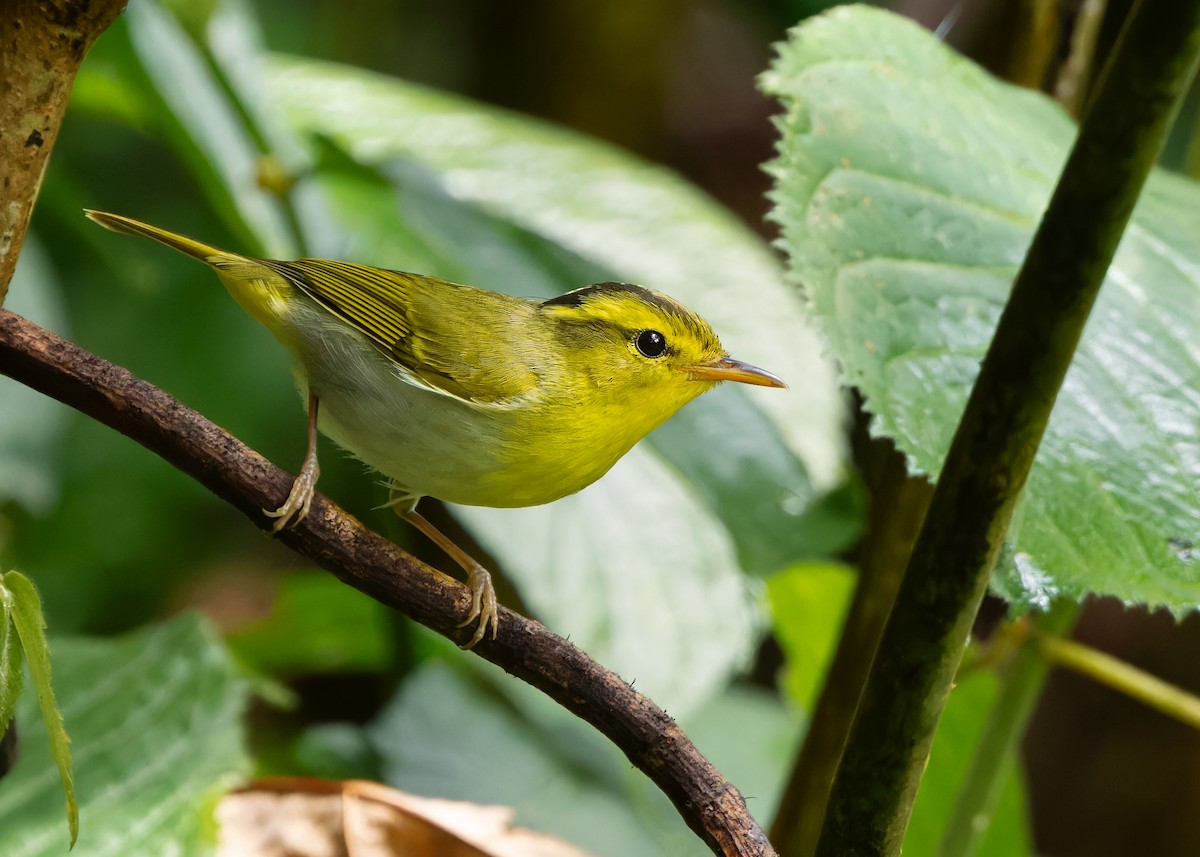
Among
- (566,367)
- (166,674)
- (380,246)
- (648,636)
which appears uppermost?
(566,367)

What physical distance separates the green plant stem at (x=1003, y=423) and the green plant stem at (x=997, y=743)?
0.45 meters

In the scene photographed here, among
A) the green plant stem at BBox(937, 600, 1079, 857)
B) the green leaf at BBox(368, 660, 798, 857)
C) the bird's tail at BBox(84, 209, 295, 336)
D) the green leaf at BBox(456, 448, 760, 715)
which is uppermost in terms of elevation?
the bird's tail at BBox(84, 209, 295, 336)

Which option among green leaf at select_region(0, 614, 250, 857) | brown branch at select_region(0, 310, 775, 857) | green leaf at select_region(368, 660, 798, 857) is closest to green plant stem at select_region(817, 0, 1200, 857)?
brown branch at select_region(0, 310, 775, 857)

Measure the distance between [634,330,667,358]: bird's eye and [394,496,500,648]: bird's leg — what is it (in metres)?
0.28

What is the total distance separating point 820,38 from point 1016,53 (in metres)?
0.40

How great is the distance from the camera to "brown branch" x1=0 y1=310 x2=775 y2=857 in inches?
25.4

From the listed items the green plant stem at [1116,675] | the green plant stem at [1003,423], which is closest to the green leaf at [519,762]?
the green plant stem at [1116,675]

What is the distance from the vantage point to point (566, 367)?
3.87ft

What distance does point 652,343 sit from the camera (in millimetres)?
1176

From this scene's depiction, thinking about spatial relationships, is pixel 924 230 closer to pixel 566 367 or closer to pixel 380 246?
pixel 566 367

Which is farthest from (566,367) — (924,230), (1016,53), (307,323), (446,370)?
(1016,53)

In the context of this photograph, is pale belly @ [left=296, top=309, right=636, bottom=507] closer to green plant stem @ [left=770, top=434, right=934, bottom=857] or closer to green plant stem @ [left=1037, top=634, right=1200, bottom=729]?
green plant stem @ [left=770, top=434, right=934, bottom=857]

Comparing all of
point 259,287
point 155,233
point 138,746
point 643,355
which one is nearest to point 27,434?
point 138,746

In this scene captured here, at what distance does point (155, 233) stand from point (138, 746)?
0.63 metres
